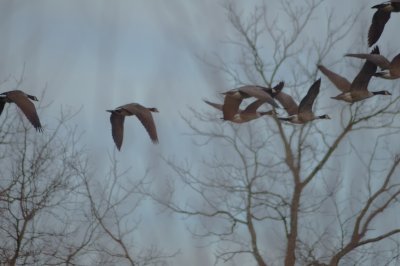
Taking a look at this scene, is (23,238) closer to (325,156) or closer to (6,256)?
(6,256)

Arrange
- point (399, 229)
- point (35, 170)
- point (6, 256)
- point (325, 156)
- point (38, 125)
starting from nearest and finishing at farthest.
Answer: point (38, 125) → point (6, 256) → point (35, 170) → point (399, 229) → point (325, 156)

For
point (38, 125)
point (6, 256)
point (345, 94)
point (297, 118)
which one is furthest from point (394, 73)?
point (6, 256)

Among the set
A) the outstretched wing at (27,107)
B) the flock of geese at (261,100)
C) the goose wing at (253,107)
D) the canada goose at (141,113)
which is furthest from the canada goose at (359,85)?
the outstretched wing at (27,107)

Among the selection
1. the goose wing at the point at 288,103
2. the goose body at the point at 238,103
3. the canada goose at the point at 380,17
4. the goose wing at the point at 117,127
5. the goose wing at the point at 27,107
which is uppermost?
the canada goose at the point at 380,17

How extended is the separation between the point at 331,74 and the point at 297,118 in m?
0.25

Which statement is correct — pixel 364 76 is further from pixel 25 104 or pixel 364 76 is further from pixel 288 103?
pixel 25 104

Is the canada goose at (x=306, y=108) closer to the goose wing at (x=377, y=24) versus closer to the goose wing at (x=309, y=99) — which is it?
the goose wing at (x=309, y=99)

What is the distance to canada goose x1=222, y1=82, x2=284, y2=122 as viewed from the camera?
2.22 meters

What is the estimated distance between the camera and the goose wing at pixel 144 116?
2.25 meters

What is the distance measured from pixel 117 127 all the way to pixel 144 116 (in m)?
0.22

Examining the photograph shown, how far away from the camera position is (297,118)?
238cm

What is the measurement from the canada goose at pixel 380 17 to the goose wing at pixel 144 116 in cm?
102

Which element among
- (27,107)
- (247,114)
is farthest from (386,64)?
(27,107)

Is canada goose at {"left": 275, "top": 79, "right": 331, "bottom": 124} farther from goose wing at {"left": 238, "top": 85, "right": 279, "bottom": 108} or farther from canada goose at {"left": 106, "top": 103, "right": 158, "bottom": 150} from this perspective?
canada goose at {"left": 106, "top": 103, "right": 158, "bottom": 150}
